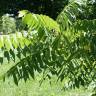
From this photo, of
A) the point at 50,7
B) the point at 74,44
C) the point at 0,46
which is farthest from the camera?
the point at 50,7

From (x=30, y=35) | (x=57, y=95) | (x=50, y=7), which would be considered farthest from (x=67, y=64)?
(x=50, y=7)

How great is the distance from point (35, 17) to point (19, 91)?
582 cm

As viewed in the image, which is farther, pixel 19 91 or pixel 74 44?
pixel 19 91

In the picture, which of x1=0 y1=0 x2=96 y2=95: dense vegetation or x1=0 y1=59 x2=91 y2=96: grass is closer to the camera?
x1=0 y1=0 x2=96 y2=95: dense vegetation

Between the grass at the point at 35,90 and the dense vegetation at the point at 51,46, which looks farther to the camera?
the grass at the point at 35,90

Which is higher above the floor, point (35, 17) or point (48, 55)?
point (35, 17)

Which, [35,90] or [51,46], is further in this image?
[35,90]

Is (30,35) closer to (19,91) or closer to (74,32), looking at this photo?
(74,32)

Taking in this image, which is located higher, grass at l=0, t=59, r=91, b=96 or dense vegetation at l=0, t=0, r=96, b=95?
dense vegetation at l=0, t=0, r=96, b=95

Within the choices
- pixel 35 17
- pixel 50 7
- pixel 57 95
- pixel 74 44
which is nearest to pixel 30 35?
pixel 35 17

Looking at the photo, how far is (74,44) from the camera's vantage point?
100 inches

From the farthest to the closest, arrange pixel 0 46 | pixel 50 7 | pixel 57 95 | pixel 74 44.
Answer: pixel 50 7
pixel 57 95
pixel 74 44
pixel 0 46

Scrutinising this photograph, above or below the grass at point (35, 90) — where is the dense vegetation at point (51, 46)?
above

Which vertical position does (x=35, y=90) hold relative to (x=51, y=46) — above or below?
below
